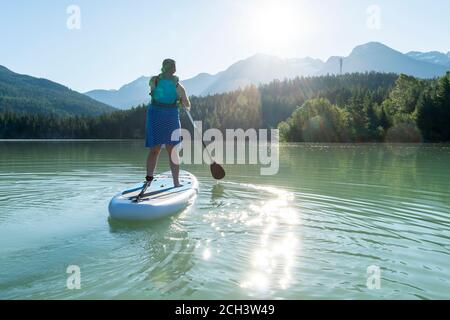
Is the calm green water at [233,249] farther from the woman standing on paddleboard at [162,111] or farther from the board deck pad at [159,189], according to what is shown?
the woman standing on paddleboard at [162,111]

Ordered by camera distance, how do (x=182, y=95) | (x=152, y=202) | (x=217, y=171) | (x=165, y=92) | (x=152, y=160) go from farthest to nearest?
1. (x=217, y=171)
2. (x=182, y=95)
3. (x=152, y=160)
4. (x=165, y=92)
5. (x=152, y=202)

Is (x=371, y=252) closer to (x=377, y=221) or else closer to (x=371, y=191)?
(x=377, y=221)

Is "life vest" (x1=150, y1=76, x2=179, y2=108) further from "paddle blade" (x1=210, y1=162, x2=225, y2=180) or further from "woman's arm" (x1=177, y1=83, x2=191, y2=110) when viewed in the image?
"paddle blade" (x1=210, y1=162, x2=225, y2=180)

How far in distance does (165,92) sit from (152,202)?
8.43 feet

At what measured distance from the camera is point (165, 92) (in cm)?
919

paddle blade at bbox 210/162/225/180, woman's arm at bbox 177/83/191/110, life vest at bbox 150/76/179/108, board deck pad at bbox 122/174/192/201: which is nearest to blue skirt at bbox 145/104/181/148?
life vest at bbox 150/76/179/108

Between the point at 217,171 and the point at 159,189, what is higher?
the point at 217,171

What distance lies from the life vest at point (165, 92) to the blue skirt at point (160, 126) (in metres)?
0.11

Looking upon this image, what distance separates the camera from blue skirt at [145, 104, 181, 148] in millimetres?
9188

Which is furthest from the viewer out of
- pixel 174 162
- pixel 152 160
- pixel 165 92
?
pixel 174 162

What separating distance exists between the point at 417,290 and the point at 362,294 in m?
0.66

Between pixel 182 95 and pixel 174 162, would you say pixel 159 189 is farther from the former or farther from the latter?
pixel 182 95

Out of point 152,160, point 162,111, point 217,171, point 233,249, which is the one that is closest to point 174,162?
point 152,160

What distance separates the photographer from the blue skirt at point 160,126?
362 inches
